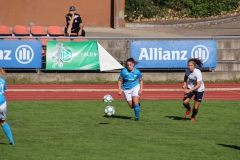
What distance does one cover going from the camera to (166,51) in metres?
28.3

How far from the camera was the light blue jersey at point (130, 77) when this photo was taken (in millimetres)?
18250

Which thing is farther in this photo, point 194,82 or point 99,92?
point 99,92

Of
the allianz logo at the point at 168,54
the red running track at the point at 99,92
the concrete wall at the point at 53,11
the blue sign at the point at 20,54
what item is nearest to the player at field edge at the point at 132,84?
the red running track at the point at 99,92

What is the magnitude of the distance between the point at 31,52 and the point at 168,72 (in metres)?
5.96

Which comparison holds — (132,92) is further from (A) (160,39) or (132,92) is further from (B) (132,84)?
(A) (160,39)

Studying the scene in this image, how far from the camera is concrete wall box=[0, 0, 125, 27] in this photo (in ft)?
125

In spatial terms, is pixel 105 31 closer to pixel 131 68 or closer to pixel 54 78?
pixel 54 78

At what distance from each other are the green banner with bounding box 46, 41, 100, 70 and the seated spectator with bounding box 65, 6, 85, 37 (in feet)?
5.38

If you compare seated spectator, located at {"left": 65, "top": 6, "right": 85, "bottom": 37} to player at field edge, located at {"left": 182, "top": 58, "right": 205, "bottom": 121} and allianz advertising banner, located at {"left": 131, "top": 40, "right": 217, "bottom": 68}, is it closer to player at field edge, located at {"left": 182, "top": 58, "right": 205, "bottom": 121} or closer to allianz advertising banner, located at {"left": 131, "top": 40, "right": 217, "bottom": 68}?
allianz advertising banner, located at {"left": 131, "top": 40, "right": 217, "bottom": 68}

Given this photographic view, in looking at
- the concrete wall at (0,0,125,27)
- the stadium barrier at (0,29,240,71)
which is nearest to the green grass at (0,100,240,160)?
the stadium barrier at (0,29,240,71)

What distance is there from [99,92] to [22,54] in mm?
4243

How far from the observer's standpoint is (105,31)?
3672cm

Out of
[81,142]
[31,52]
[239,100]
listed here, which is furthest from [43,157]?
[31,52]

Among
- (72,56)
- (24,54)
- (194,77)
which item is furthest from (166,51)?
(194,77)
